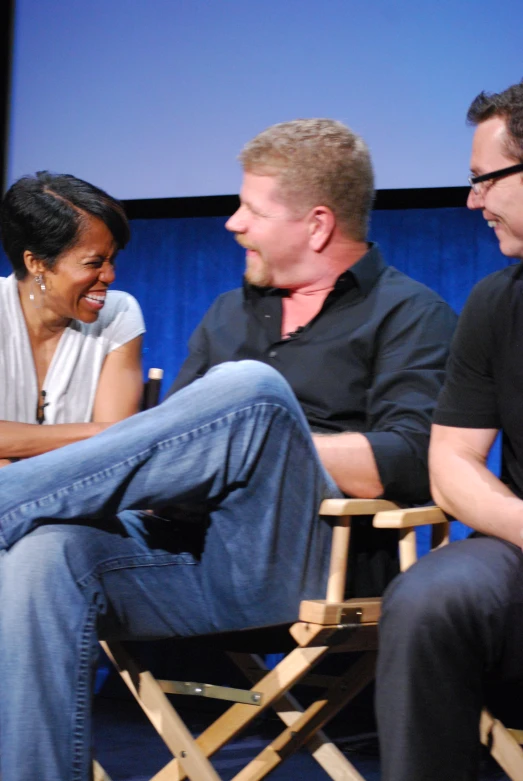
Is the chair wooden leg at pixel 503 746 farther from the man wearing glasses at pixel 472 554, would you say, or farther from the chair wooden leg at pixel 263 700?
the chair wooden leg at pixel 263 700

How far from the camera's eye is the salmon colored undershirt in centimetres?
232

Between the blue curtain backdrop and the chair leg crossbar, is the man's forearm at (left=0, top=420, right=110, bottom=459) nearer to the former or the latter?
the chair leg crossbar

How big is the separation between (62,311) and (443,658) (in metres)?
1.50

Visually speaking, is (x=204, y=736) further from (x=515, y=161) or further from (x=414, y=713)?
(x=515, y=161)

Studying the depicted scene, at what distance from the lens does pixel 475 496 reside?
1.74m

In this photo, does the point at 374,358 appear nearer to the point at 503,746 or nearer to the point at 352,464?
the point at 352,464

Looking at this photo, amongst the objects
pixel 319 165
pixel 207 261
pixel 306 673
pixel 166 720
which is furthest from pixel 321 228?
pixel 207 261

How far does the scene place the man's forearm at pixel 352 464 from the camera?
6.44 ft

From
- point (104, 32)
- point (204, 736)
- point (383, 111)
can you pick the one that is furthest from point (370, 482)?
point (104, 32)

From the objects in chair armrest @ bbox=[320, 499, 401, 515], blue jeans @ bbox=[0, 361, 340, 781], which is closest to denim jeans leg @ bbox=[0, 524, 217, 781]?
blue jeans @ bbox=[0, 361, 340, 781]

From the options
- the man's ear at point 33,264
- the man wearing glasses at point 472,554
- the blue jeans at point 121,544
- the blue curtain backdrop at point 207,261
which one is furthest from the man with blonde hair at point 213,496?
the blue curtain backdrop at point 207,261

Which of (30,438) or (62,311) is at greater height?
(62,311)

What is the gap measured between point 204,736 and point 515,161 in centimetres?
118

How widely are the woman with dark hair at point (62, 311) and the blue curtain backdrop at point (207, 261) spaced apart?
112 centimetres
